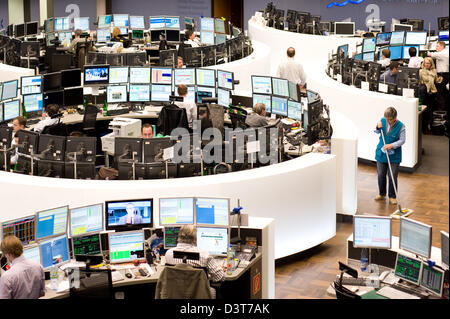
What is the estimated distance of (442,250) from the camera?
5.97 m

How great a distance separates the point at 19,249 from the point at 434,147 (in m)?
8.27

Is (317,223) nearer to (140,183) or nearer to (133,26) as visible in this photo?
(140,183)

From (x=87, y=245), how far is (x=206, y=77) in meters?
5.51

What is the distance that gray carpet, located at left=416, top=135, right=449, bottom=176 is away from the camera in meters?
11.4

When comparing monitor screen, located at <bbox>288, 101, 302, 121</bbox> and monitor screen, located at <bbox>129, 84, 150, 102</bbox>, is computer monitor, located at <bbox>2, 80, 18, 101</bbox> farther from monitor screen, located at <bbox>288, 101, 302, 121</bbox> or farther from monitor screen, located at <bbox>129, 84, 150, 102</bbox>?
monitor screen, located at <bbox>288, 101, 302, 121</bbox>

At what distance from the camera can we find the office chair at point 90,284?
6160 millimetres

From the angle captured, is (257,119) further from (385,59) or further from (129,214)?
(385,59)

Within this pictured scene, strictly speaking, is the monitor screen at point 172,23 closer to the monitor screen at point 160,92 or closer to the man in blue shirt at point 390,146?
the monitor screen at point 160,92

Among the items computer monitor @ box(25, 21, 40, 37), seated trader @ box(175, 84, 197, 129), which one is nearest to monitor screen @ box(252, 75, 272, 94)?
seated trader @ box(175, 84, 197, 129)

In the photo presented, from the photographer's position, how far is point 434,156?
12109 millimetres

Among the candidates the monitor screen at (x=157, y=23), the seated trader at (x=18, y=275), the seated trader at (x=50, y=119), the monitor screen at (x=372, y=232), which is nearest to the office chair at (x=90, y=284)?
the seated trader at (x=18, y=275)

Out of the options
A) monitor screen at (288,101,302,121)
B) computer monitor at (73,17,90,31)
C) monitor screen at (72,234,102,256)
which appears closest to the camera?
monitor screen at (72,234,102,256)

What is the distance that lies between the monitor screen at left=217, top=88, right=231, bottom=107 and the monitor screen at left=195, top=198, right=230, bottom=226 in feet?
15.3

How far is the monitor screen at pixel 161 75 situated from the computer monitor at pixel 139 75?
95 millimetres
